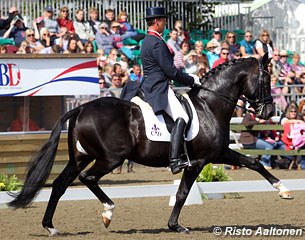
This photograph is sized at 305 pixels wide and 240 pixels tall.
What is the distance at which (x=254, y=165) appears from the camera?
404 inches

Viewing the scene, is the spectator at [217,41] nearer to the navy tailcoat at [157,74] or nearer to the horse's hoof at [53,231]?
the navy tailcoat at [157,74]

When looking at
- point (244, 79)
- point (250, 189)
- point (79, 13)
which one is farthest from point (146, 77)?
point (79, 13)

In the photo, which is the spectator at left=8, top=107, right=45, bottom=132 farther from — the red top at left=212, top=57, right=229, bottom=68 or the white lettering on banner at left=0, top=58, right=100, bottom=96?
the red top at left=212, top=57, right=229, bottom=68

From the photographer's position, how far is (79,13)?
21.7 m

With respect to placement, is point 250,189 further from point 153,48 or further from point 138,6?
point 138,6

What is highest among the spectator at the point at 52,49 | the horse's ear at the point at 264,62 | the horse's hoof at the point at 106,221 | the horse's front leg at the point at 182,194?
the horse's ear at the point at 264,62

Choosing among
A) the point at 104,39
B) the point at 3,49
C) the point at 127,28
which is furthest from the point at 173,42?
the point at 3,49

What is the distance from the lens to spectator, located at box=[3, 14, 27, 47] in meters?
20.3

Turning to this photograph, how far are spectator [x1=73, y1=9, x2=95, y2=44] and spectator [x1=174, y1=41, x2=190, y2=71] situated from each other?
2.16m

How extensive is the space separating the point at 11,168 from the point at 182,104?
5933mm

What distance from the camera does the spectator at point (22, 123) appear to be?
1547 centimetres

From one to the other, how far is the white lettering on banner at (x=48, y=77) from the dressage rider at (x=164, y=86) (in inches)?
206

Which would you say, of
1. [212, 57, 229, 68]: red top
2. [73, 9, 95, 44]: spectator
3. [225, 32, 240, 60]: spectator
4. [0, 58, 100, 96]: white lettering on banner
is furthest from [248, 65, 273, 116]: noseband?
[225, 32, 240, 60]: spectator

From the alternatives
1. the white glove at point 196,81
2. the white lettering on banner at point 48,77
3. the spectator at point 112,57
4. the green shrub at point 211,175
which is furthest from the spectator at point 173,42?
the white glove at point 196,81
